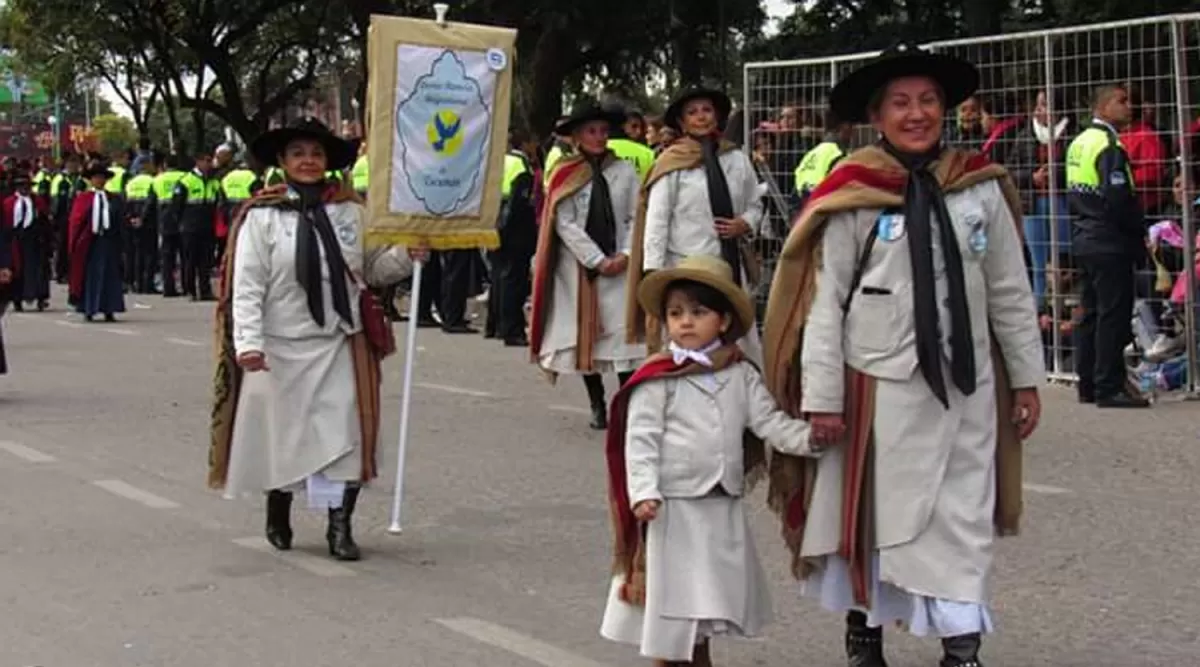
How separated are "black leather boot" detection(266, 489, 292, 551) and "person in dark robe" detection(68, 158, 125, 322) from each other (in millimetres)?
14214

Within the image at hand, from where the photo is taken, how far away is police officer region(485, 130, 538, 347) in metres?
18.9

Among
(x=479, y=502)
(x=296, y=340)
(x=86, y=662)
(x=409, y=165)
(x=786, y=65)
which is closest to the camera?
(x=86, y=662)

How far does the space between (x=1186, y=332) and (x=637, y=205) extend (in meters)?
4.42

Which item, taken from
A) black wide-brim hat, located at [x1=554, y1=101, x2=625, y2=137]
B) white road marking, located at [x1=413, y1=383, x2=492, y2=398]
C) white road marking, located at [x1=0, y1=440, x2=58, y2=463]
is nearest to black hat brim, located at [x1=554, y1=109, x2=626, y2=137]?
black wide-brim hat, located at [x1=554, y1=101, x2=625, y2=137]

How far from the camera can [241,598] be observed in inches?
309

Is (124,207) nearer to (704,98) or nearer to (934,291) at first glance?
(704,98)

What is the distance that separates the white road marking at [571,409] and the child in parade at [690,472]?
7368 millimetres

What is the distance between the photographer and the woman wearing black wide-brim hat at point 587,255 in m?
11.9

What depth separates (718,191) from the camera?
1075 centimetres

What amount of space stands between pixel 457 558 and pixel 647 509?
2.96 meters

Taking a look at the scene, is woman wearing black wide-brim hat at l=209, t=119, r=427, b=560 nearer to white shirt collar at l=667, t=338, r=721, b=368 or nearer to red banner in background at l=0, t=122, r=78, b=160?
white shirt collar at l=667, t=338, r=721, b=368

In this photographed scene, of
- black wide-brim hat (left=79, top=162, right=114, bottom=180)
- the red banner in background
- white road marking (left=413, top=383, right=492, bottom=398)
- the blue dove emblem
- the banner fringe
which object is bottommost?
white road marking (left=413, top=383, right=492, bottom=398)

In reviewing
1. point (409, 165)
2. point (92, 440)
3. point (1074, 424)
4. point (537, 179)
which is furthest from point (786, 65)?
point (409, 165)

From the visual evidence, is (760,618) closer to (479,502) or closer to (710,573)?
(710,573)
